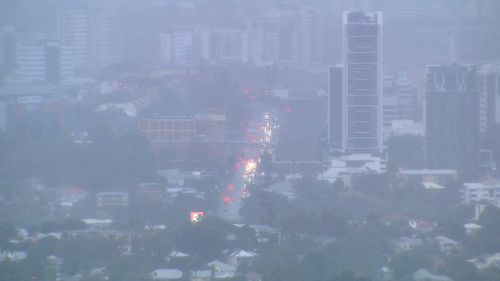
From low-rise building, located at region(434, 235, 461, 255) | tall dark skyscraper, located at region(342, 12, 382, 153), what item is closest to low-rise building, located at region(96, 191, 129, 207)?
low-rise building, located at region(434, 235, 461, 255)

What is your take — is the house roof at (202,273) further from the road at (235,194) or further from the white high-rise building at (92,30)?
the white high-rise building at (92,30)

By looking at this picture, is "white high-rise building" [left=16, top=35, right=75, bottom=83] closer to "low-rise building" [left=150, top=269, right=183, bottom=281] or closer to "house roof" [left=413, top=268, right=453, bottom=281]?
"low-rise building" [left=150, top=269, right=183, bottom=281]

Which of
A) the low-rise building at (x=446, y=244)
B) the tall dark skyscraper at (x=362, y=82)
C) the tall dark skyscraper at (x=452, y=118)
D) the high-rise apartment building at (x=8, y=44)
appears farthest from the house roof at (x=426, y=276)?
the high-rise apartment building at (x=8, y=44)

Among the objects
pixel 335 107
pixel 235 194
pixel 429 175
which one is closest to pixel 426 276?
pixel 235 194

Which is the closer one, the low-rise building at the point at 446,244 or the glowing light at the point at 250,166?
the low-rise building at the point at 446,244

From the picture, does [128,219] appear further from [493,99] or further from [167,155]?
[493,99]

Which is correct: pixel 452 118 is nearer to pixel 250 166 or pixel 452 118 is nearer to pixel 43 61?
pixel 250 166

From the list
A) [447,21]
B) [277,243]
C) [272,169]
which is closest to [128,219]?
[277,243]
